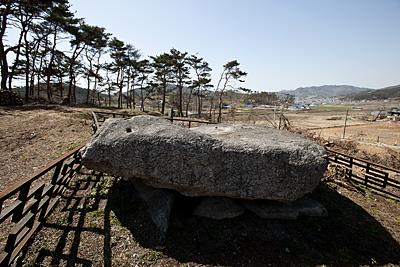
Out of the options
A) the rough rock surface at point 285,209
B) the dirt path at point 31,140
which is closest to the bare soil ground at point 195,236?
the rough rock surface at point 285,209

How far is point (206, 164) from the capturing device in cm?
464

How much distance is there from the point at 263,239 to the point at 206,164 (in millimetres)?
1753

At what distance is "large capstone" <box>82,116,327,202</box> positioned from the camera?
4621mm

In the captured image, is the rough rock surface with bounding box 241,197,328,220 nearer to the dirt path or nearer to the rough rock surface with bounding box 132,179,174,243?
the rough rock surface with bounding box 132,179,174,243

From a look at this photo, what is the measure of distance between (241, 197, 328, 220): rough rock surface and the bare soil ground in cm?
12

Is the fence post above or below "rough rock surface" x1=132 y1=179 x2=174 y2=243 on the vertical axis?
above

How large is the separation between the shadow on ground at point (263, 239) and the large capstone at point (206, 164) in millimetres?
629

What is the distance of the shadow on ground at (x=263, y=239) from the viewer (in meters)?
4.21

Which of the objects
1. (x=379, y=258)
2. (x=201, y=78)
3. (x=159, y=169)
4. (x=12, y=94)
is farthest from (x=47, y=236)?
(x=201, y=78)

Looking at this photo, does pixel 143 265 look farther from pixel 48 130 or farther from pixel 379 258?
pixel 48 130

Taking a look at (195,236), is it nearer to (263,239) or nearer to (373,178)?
(263,239)

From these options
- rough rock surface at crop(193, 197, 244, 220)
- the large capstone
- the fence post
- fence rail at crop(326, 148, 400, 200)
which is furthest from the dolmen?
fence rail at crop(326, 148, 400, 200)

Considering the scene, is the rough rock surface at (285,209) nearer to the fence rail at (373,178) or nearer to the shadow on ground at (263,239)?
the shadow on ground at (263,239)

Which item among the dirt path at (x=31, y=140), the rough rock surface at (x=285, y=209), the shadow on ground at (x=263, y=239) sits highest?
the dirt path at (x=31, y=140)
